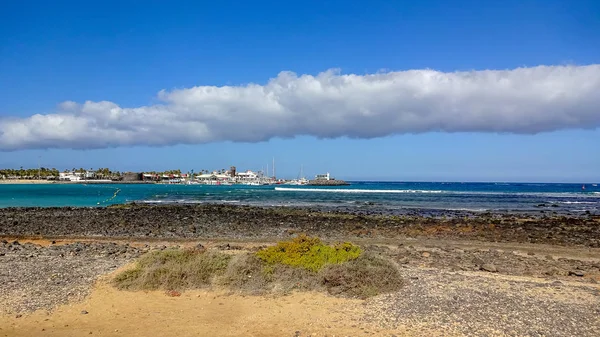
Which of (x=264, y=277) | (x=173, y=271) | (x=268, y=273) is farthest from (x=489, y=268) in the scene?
(x=173, y=271)

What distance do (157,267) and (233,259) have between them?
5.41 ft

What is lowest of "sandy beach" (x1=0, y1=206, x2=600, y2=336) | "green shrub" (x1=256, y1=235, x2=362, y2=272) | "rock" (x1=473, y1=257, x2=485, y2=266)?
"rock" (x1=473, y1=257, x2=485, y2=266)

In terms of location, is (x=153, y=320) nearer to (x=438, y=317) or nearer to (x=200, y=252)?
(x=200, y=252)

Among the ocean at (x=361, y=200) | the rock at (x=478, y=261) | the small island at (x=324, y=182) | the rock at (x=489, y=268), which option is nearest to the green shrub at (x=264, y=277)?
the rock at (x=489, y=268)

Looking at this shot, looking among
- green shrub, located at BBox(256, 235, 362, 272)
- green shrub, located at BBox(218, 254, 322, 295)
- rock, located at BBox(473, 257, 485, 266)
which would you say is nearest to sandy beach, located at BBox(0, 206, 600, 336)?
rock, located at BBox(473, 257, 485, 266)

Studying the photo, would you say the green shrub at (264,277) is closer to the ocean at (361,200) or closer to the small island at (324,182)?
the ocean at (361,200)

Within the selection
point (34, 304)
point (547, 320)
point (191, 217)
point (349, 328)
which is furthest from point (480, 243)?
point (191, 217)

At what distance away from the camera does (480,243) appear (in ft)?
65.1

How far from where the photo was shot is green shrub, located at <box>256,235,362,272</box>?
32.8 feet

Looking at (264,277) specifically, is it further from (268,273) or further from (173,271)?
(173,271)

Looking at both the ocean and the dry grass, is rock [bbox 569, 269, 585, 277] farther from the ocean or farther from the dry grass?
the ocean

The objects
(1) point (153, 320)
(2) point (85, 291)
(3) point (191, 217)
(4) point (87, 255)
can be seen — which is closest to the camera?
(1) point (153, 320)

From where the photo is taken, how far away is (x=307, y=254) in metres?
10.3

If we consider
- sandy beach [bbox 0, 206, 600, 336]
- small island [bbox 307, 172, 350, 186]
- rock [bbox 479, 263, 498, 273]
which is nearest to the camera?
sandy beach [bbox 0, 206, 600, 336]
